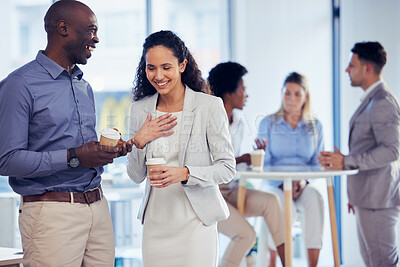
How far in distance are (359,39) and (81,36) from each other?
347cm

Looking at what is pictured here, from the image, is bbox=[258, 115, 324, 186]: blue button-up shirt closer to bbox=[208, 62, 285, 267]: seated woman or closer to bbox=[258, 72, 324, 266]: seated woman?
bbox=[258, 72, 324, 266]: seated woman

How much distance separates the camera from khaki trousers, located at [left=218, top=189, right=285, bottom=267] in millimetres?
3219

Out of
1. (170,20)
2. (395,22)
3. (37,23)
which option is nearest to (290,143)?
(395,22)

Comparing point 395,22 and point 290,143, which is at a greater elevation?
point 395,22

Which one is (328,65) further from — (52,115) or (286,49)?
(52,115)

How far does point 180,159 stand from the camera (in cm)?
210

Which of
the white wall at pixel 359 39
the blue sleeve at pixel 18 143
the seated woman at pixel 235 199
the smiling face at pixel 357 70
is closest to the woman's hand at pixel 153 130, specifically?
the blue sleeve at pixel 18 143

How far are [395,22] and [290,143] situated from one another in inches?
60.4

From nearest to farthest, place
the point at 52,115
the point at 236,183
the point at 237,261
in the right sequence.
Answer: the point at 52,115 → the point at 237,261 → the point at 236,183

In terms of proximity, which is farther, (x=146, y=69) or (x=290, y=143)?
(x=290, y=143)

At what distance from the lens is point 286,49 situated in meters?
5.19

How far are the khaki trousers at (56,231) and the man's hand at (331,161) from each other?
6.51ft

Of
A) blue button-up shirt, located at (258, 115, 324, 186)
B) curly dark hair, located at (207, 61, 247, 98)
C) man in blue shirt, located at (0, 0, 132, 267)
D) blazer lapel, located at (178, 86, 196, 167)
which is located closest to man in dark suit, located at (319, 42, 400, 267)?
blue button-up shirt, located at (258, 115, 324, 186)

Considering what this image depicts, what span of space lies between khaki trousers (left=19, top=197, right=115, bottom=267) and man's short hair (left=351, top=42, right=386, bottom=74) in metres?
2.42
